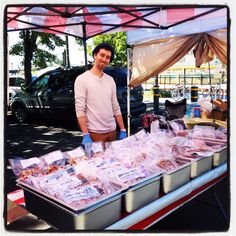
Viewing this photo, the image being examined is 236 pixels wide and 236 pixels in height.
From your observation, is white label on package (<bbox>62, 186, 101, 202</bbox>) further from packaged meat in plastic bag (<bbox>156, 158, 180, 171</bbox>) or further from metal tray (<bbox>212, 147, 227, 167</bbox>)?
metal tray (<bbox>212, 147, 227, 167</bbox>)

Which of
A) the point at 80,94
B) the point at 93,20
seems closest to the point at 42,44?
the point at 93,20

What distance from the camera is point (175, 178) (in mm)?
1895

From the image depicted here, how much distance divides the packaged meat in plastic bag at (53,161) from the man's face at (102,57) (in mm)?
888

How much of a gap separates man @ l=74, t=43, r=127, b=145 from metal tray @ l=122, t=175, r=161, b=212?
894 millimetres

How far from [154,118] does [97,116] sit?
1882 millimetres

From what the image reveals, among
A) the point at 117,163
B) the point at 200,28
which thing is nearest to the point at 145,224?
the point at 117,163

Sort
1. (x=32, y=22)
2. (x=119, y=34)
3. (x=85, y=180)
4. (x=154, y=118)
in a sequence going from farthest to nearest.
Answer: (x=154, y=118) → (x=119, y=34) → (x=32, y=22) → (x=85, y=180)

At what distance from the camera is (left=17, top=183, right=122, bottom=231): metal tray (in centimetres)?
143

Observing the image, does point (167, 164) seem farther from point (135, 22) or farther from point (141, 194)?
point (135, 22)

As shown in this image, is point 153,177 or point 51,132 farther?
point 51,132

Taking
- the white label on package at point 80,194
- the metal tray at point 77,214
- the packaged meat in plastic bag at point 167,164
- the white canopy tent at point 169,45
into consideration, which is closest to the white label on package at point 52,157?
the metal tray at point 77,214

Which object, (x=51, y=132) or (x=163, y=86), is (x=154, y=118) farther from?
(x=163, y=86)

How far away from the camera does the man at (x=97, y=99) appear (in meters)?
2.46

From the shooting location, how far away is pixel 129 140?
233cm
